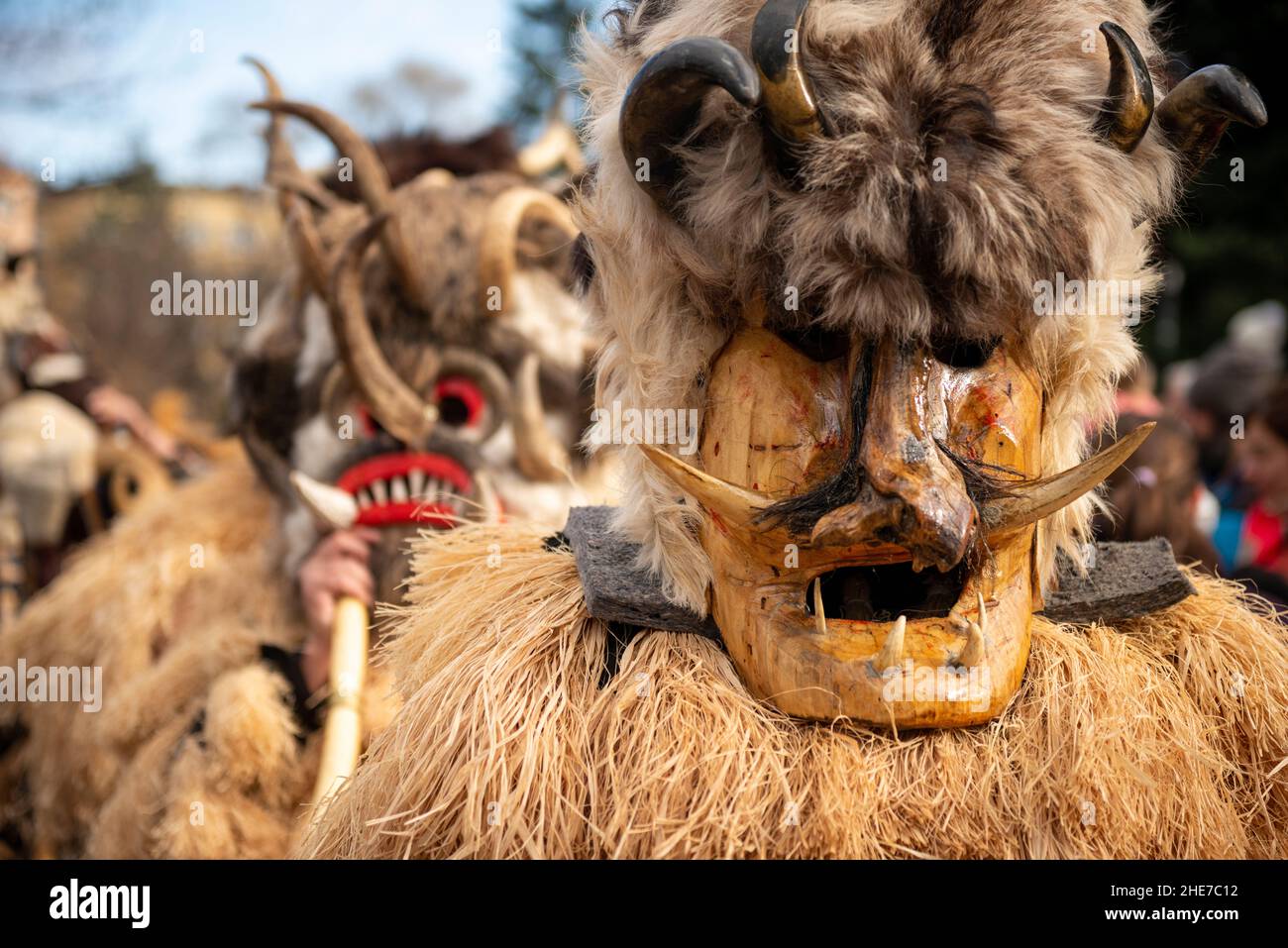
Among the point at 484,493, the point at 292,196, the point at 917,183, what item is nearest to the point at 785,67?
the point at 917,183

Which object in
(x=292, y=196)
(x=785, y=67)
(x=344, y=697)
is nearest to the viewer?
(x=785, y=67)

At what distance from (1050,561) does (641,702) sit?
0.55 meters

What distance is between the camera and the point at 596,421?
1490mm

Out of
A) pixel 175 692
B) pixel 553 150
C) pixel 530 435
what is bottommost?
pixel 175 692

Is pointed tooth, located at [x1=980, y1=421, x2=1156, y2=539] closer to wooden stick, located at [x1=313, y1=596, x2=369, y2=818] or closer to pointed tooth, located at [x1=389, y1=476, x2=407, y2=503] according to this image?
wooden stick, located at [x1=313, y1=596, x2=369, y2=818]

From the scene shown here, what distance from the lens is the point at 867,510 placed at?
113 cm

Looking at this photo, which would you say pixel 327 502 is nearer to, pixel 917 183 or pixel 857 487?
pixel 857 487

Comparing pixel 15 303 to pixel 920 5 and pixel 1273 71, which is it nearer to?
pixel 920 5

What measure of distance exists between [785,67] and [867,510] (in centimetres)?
45

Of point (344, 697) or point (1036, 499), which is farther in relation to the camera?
point (344, 697)

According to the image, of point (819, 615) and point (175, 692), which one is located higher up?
point (819, 615)

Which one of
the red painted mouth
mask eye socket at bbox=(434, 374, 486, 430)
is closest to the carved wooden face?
the red painted mouth

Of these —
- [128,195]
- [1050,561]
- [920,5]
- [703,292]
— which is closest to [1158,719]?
[1050,561]

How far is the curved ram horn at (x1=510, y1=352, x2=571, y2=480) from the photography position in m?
2.47
